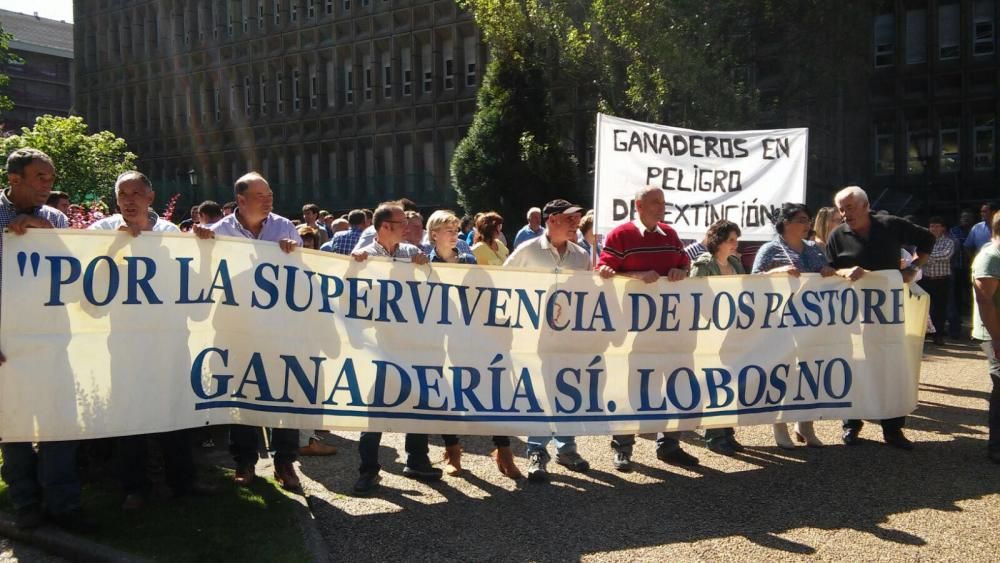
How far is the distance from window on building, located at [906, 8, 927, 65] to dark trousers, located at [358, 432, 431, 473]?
95.0ft

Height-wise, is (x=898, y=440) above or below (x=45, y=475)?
below

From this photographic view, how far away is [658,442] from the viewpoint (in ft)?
26.1

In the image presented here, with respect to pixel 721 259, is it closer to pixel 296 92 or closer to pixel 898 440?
pixel 898 440

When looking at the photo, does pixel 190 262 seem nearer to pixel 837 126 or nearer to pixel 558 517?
pixel 558 517

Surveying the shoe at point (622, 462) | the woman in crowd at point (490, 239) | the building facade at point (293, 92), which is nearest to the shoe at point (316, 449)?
the shoe at point (622, 462)

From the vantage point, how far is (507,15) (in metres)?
27.0

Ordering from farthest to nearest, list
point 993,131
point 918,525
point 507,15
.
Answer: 1. point 993,131
2. point 507,15
3. point 918,525

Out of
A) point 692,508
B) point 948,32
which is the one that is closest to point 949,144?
point 948,32

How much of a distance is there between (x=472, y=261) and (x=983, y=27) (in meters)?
27.8

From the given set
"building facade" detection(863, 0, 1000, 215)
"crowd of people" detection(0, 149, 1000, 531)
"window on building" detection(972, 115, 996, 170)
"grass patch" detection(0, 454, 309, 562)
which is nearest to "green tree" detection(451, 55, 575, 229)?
"building facade" detection(863, 0, 1000, 215)

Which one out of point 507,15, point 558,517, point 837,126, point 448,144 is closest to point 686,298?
point 558,517

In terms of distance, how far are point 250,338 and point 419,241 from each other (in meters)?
2.35

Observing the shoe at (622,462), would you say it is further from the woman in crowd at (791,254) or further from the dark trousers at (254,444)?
the dark trousers at (254,444)

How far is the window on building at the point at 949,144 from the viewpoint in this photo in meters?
31.0
